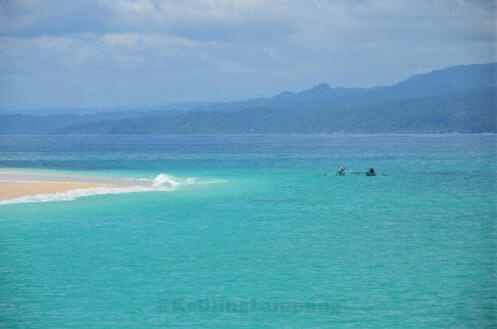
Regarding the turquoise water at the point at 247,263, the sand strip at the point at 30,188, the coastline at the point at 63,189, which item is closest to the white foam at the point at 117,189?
the coastline at the point at 63,189

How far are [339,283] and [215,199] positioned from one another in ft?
61.7

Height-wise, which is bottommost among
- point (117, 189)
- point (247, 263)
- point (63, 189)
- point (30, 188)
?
point (247, 263)

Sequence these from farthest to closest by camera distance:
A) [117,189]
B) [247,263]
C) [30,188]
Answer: [117,189] → [30,188] → [247,263]

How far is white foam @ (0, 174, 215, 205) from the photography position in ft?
104

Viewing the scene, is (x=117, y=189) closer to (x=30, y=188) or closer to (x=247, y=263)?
(x=30, y=188)

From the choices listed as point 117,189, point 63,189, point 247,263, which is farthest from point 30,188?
point 247,263

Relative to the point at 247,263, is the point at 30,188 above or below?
above

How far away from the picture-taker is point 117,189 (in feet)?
123

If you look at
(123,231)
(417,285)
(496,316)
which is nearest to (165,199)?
(123,231)

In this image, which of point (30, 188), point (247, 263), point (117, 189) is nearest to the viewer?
point (247, 263)

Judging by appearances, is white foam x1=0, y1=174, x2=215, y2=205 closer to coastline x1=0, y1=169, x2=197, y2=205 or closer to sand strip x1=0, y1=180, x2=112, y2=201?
coastline x1=0, y1=169, x2=197, y2=205

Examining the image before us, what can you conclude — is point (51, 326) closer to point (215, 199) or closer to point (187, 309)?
point (187, 309)

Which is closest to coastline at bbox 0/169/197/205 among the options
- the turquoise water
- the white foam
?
the white foam

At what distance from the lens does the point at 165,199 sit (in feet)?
108
